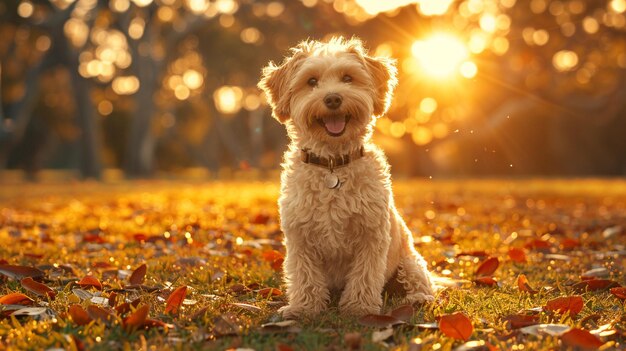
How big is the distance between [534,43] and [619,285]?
2052cm

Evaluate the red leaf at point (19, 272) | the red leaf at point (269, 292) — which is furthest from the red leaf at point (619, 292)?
the red leaf at point (19, 272)

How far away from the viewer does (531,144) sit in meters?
43.3

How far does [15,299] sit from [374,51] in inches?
822

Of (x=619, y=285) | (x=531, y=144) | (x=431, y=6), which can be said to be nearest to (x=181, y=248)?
(x=619, y=285)

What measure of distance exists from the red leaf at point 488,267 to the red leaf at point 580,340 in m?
1.98

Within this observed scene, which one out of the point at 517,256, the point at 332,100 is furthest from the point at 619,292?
the point at 332,100

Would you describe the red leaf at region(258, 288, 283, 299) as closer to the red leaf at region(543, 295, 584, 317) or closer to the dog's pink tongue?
the dog's pink tongue

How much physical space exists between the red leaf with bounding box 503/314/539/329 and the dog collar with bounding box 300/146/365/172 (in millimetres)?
1415

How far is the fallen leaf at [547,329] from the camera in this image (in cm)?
358

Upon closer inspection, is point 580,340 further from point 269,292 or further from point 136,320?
point 136,320

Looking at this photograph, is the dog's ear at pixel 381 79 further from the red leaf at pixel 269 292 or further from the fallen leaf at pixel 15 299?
the fallen leaf at pixel 15 299

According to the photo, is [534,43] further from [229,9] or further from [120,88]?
[120,88]

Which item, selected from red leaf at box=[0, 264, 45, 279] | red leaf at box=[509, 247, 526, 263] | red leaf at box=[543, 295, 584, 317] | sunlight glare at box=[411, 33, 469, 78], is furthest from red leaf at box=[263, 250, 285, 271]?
sunlight glare at box=[411, 33, 469, 78]

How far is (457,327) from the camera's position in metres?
3.59
